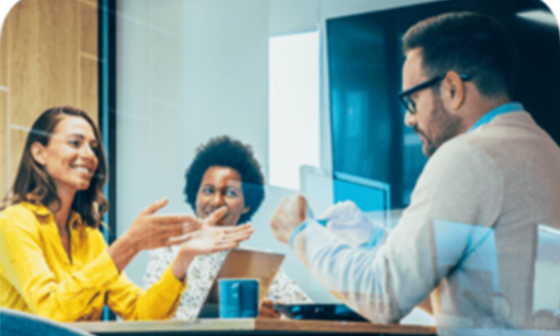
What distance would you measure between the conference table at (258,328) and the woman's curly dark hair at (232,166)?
1.17 feet

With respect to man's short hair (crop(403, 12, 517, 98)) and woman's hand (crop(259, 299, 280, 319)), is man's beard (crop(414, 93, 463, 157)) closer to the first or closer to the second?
man's short hair (crop(403, 12, 517, 98))

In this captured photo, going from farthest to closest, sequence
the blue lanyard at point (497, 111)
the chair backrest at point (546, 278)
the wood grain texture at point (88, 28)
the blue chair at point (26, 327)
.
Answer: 1. the wood grain texture at point (88, 28)
2. the blue lanyard at point (497, 111)
3. the chair backrest at point (546, 278)
4. the blue chair at point (26, 327)

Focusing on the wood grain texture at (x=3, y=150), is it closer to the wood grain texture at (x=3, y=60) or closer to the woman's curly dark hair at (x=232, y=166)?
the wood grain texture at (x=3, y=60)

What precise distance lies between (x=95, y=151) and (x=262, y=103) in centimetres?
67

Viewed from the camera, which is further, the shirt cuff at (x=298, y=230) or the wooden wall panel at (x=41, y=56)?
the wooden wall panel at (x=41, y=56)

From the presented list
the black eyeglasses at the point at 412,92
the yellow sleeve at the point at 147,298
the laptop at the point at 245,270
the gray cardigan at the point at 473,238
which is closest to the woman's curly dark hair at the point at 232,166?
the laptop at the point at 245,270

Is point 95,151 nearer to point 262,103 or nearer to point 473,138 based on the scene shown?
point 262,103

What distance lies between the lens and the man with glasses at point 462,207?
1479 millimetres

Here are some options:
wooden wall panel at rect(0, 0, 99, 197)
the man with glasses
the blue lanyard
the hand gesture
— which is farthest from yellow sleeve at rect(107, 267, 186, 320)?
the blue lanyard

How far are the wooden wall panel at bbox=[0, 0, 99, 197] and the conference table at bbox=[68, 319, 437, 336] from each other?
762mm

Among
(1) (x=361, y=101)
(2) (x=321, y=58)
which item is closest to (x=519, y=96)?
(1) (x=361, y=101)

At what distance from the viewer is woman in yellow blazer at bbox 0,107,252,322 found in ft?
6.19

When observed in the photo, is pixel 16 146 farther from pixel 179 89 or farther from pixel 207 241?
pixel 207 241

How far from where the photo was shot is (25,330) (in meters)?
0.52
